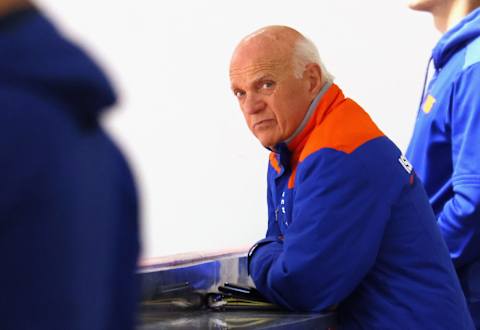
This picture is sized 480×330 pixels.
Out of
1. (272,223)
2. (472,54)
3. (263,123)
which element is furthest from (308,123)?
(472,54)

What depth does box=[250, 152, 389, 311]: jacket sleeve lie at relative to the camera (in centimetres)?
144

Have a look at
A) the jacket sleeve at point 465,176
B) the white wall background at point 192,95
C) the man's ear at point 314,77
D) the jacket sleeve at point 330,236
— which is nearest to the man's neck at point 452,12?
the jacket sleeve at point 465,176

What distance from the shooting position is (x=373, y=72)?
2627 mm

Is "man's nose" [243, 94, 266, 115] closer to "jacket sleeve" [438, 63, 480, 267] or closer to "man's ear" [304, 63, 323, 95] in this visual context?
"man's ear" [304, 63, 323, 95]

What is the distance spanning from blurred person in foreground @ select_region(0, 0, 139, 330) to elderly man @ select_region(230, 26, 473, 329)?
35.9 inches

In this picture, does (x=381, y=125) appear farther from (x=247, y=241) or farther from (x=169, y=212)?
(x=169, y=212)

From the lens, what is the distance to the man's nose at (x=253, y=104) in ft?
5.83

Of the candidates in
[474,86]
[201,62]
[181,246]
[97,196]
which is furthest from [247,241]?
[97,196]

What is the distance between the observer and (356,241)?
57.0 inches

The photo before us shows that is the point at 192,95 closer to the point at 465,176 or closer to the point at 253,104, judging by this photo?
the point at 253,104

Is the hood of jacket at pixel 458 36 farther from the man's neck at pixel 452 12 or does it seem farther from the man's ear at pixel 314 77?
the man's ear at pixel 314 77

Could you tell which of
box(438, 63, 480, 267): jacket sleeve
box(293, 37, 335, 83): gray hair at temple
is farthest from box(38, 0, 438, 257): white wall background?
box(438, 63, 480, 267): jacket sleeve

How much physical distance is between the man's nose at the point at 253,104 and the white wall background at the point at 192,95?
0.19 m

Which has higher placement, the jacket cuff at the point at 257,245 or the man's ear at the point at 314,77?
the man's ear at the point at 314,77
